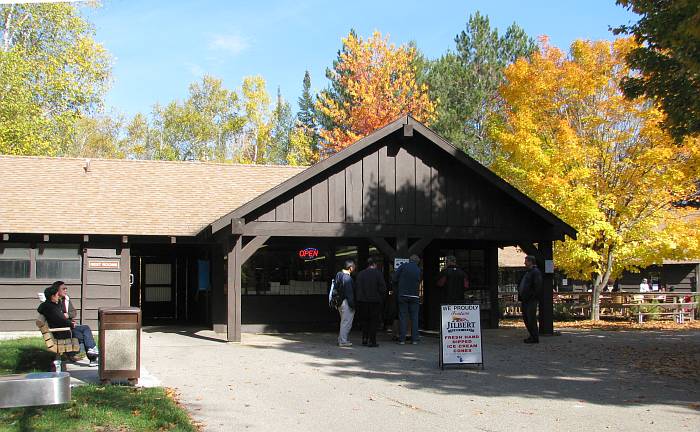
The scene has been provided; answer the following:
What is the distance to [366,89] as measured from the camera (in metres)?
42.7

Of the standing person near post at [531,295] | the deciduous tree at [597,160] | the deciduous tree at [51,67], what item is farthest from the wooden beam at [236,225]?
the deciduous tree at [51,67]

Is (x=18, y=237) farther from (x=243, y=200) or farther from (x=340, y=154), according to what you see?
(x=340, y=154)

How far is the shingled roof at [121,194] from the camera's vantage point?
18.7 metres

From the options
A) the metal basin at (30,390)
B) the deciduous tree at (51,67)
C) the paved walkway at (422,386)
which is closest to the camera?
the metal basin at (30,390)

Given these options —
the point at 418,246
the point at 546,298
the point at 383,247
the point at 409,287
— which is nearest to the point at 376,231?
the point at 383,247

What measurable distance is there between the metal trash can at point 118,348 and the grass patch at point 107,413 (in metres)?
0.25

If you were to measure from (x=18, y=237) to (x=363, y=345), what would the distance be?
8.61 metres

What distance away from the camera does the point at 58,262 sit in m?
19.0

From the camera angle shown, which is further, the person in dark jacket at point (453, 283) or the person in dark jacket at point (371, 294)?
the person in dark jacket at point (453, 283)

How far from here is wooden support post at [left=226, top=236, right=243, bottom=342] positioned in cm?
1653

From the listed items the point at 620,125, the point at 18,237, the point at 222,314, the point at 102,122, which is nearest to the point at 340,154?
the point at 222,314

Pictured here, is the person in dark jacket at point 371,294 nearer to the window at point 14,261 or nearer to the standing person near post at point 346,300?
the standing person near post at point 346,300

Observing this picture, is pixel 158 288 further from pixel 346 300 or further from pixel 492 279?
pixel 492 279

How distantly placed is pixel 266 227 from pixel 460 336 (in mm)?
5961
